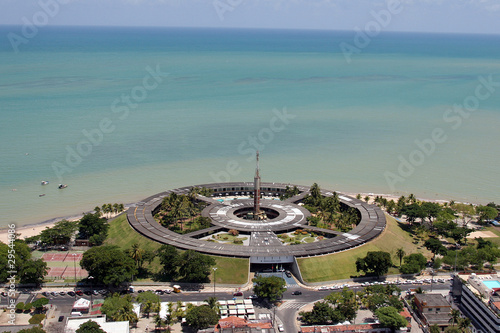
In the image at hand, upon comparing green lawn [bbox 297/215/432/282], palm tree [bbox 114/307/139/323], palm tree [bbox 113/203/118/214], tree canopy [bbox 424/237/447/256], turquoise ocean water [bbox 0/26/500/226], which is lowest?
palm tree [bbox 114/307/139/323]

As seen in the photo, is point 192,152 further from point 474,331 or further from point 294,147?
point 474,331

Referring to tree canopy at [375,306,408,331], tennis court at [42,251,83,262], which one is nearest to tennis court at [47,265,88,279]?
tennis court at [42,251,83,262]

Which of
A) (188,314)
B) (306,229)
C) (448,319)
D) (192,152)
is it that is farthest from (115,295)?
(192,152)

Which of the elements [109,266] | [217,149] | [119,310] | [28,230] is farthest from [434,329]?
[217,149]

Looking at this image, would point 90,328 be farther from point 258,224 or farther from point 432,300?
point 432,300

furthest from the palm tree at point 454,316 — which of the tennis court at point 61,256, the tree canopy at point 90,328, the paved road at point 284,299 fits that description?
the tennis court at point 61,256

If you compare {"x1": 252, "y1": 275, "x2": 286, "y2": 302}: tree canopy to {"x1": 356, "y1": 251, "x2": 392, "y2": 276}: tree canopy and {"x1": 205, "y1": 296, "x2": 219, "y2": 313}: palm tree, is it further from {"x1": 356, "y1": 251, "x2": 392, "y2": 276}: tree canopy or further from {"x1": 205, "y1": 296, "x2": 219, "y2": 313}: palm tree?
{"x1": 356, "y1": 251, "x2": 392, "y2": 276}: tree canopy
